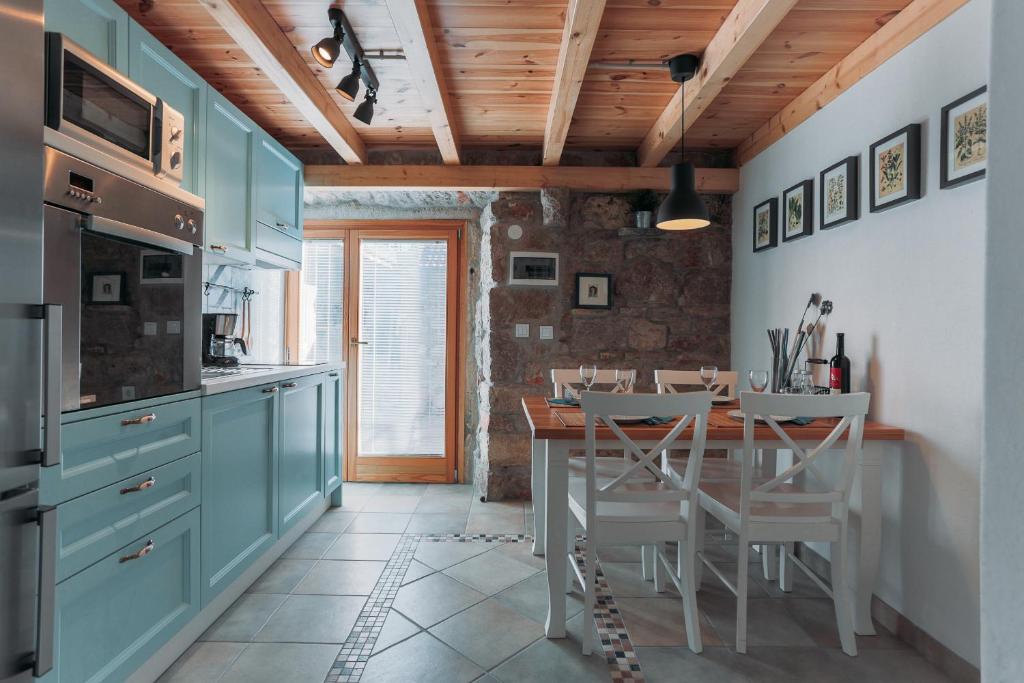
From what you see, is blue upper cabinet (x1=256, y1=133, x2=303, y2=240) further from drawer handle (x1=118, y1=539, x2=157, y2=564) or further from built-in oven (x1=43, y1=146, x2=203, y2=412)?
drawer handle (x1=118, y1=539, x2=157, y2=564)

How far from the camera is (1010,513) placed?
1.25 feet

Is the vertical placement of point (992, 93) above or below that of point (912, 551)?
above

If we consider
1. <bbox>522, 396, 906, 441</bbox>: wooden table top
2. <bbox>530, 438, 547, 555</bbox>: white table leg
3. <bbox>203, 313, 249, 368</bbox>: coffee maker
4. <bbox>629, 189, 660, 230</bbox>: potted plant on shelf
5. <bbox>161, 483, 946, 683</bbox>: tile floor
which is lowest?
<bbox>161, 483, 946, 683</bbox>: tile floor

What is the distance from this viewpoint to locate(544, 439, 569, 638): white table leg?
75.9 inches

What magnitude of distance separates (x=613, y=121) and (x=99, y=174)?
255cm

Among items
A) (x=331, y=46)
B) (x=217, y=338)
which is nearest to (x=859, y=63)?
(x=331, y=46)

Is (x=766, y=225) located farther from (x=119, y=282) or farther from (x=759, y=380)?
(x=119, y=282)

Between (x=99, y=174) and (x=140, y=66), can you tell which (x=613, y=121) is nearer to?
(x=140, y=66)

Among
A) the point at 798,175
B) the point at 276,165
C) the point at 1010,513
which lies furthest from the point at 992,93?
the point at 276,165

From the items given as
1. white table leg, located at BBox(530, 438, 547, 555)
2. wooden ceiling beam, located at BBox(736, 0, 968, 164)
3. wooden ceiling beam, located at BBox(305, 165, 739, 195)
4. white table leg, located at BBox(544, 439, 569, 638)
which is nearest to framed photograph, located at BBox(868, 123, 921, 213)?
wooden ceiling beam, located at BBox(736, 0, 968, 164)

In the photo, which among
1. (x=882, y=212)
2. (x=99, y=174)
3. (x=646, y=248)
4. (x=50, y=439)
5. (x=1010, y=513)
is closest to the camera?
(x=1010, y=513)

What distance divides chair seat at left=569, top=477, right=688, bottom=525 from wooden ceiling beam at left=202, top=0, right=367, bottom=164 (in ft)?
7.07

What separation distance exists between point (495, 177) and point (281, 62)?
153cm

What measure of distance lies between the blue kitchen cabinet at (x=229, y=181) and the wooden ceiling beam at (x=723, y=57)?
2152 millimetres
